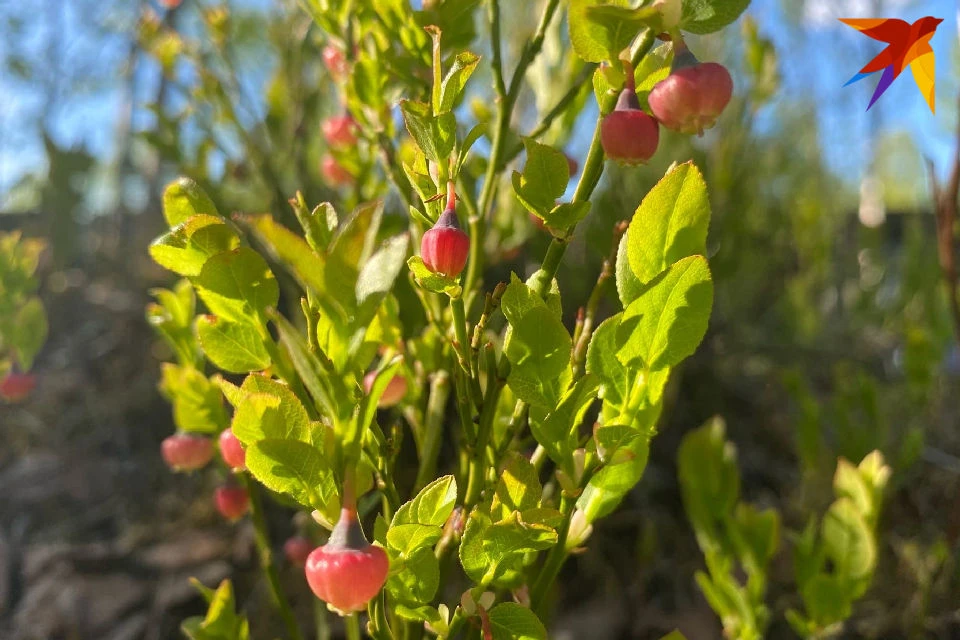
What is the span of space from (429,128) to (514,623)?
29 cm

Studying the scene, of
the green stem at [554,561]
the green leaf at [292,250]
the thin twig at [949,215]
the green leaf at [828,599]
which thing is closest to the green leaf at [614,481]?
the green stem at [554,561]

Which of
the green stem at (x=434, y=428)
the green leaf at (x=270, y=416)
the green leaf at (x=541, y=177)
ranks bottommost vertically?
the green stem at (x=434, y=428)

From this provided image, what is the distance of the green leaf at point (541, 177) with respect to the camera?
0.40m

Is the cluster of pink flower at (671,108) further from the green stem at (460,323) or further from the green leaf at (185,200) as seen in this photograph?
the green leaf at (185,200)

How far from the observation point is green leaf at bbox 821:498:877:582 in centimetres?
78

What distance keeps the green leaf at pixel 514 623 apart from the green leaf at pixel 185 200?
0.29m

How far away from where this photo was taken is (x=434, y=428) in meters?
0.58

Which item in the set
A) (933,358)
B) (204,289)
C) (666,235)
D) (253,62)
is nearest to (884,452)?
(933,358)

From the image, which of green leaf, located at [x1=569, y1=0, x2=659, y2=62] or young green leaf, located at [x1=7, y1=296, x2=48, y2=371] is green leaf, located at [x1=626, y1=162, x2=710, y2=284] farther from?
young green leaf, located at [x1=7, y1=296, x2=48, y2=371]

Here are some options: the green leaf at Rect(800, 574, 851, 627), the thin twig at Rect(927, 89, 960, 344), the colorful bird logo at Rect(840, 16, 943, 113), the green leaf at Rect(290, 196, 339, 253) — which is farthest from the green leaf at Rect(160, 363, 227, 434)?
the thin twig at Rect(927, 89, 960, 344)

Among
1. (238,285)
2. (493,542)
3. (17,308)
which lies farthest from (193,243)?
(17,308)

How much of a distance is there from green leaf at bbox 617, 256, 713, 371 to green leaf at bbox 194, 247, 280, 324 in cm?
20

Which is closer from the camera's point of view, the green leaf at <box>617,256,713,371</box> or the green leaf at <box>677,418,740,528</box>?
the green leaf at <box>617,256,713,371</box>

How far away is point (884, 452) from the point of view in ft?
4.97
